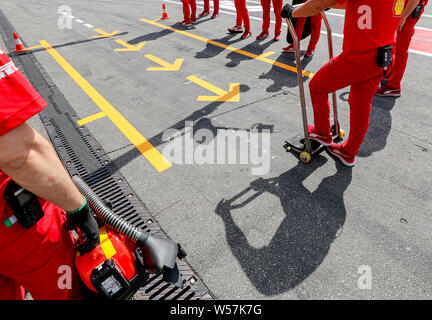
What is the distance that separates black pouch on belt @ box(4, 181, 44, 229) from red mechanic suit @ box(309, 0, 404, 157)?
2628mm

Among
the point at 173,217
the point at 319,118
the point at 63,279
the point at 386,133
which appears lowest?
the point at 386,133

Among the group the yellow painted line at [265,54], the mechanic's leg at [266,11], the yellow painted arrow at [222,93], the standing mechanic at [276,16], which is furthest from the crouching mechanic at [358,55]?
the mechanic's leg at [266,11]

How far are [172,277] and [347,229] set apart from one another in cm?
167

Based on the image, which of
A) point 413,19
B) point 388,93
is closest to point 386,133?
point 388,93

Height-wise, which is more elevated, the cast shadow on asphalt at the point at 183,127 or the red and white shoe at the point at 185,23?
the red and white shoe at the point at 185,23

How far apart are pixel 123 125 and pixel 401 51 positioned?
4319 millimetres

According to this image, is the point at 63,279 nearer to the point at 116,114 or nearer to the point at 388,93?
the point at 116,114

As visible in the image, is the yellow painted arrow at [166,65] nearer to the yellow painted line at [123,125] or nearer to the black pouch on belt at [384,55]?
the yellow painted line at [123,125]

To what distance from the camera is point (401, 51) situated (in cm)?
400

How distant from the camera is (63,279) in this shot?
4.62ft

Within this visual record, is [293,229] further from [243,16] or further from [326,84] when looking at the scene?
[243,16]

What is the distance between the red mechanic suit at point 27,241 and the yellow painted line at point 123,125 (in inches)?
74.8

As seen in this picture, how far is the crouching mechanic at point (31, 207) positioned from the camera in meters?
0.99

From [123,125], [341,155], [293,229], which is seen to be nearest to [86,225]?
[293,229]
